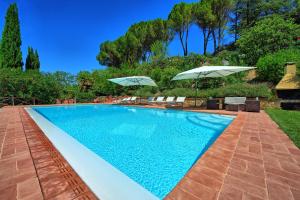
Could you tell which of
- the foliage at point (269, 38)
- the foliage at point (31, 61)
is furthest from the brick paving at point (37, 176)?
the foliage at point (31, 61)

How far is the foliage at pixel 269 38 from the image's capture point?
45.9ft

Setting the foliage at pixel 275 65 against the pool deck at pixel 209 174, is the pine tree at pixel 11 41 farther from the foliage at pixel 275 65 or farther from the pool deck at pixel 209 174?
the foliage at pixel 275 65

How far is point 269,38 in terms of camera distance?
14242 mm

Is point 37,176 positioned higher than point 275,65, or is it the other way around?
point 275,65

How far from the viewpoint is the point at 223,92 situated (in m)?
9.88

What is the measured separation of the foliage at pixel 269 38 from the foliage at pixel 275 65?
1905mm

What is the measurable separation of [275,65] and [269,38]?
3.86 meters

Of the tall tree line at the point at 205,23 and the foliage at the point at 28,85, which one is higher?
the tall tree line at the point at 205,23

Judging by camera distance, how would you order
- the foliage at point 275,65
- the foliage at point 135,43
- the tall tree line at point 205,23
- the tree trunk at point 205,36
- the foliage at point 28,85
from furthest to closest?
the foliage at point 135,43 → the tree trunk at point 205,36 → the tall tree line at point 205,23 → the foliage at point 28,85 → the foliage at point 275,65

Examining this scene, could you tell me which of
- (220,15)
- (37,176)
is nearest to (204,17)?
(220,15)

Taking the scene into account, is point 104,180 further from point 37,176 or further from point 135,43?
point 135,43

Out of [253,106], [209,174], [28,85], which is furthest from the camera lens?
[28,85]

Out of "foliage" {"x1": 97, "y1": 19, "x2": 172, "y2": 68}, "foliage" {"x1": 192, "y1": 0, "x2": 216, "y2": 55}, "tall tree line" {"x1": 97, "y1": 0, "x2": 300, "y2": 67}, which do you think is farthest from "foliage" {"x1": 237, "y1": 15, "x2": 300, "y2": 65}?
"foliage" {"x1": 97, "y1": 19, "x2": 172, "y2": 68}

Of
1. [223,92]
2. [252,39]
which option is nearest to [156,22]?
[252,39]
